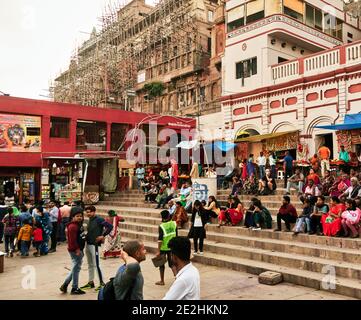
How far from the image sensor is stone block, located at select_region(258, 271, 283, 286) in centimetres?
824

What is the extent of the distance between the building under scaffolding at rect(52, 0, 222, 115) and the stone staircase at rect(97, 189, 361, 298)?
2449cm

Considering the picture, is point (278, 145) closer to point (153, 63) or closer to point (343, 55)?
point (343, 55)

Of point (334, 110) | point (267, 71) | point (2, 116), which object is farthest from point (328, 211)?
point (2, 116)

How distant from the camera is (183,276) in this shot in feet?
12.2

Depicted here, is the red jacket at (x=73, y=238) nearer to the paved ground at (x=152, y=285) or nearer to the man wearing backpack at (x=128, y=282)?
the paved ground at (x=152, y=285)

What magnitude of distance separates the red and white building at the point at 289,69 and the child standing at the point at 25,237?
14028mm

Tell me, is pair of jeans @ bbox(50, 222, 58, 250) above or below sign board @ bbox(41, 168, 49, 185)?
below

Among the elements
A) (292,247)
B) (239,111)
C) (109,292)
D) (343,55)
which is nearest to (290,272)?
(292,247)

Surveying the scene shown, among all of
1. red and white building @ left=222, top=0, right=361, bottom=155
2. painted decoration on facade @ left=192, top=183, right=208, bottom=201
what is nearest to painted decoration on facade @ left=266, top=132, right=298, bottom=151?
red and white building @ left=222, top=0, right=361, bottom=155

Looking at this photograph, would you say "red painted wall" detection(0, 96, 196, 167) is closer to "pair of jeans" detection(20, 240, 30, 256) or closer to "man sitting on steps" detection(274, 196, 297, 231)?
"pair of jeans" detection(20, 240, 30, 256)

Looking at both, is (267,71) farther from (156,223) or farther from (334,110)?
(156,223)

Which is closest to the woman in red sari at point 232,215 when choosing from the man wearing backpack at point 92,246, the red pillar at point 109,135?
the man wearing backpack at point 92,246

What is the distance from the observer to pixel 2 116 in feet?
69.9
